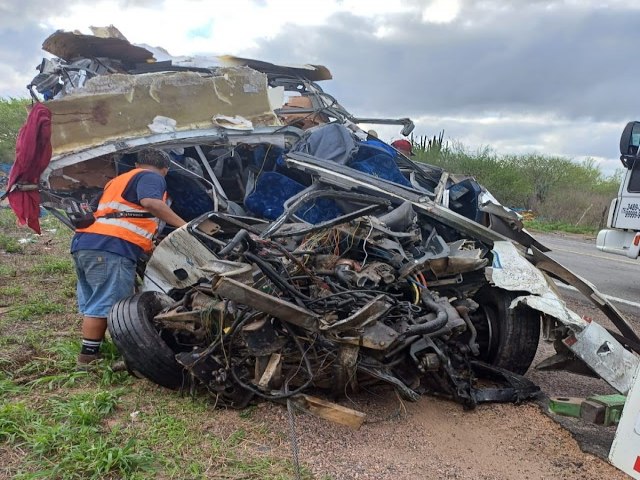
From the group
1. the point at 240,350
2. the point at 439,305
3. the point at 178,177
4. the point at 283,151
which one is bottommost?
the point at 240,350

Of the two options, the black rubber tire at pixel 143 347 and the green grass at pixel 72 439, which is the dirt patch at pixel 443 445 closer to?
the black rubber tire at pixel 143 347

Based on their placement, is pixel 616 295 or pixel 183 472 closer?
pixel 183 472

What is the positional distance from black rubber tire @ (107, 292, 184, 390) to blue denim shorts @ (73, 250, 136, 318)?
16.0 inches

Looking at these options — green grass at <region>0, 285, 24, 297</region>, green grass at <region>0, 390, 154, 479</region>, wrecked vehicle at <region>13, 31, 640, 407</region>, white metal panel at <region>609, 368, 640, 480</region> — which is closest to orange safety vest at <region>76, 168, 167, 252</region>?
wrecked vehicle at <region>13, 31, 640, 407</region>

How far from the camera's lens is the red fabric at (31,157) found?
386 cm

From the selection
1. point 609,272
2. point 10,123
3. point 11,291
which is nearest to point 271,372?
point 11,291

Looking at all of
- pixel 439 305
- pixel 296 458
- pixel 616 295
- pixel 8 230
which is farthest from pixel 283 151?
pixel 8 230

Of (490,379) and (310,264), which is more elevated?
(310,264)

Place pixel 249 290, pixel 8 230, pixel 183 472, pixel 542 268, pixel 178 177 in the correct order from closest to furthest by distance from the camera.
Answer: pixel 183 472 → pixel 249 290 → pixel 542 268 → pixel 178 177 → pixel 8 230

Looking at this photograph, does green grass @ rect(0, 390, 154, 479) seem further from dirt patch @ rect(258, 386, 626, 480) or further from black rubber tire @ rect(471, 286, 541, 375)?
black rubber tire @ rect(471, 286, 541, 375)

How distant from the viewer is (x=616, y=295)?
6.41 metres

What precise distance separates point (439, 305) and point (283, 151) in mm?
2317

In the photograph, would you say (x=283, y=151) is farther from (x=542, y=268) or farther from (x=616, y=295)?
(x=616, y=295)

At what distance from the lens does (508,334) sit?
336cm
